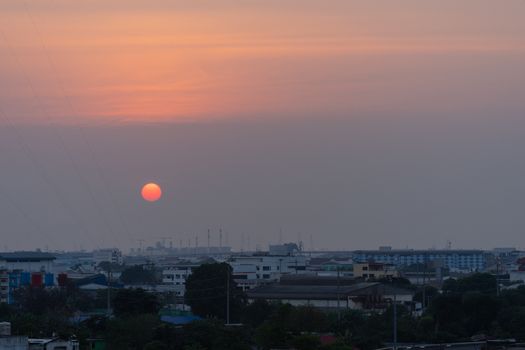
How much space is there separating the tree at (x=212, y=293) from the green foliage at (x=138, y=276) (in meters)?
25.4

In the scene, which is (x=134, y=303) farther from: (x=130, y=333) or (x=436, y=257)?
(x=436, y=257)

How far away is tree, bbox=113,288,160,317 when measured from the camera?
29530 millimetres

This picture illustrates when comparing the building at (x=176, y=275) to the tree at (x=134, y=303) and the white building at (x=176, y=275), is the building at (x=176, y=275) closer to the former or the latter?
the white building at (x=176, y=275)

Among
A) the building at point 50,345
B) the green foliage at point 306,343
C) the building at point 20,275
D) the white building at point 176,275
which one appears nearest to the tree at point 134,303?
the green foliage at point 306,343

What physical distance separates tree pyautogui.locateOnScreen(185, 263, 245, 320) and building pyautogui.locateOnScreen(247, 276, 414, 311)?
1.85 metres

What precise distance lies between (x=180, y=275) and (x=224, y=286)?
80.1 feet

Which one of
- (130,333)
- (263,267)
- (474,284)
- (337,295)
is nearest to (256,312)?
(337,295)

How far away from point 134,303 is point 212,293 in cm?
519

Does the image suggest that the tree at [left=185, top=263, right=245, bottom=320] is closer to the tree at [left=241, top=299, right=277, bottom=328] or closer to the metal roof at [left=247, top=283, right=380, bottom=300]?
the tree at [left=241, top=299, right=277, bottom=328]

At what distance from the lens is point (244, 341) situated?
23.5 meters

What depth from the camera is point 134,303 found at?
97.6 feet

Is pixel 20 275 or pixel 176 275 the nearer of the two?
pixel 20 275

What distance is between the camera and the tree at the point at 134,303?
29530 mm

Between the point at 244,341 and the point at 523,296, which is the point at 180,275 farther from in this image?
the point at 244,341
